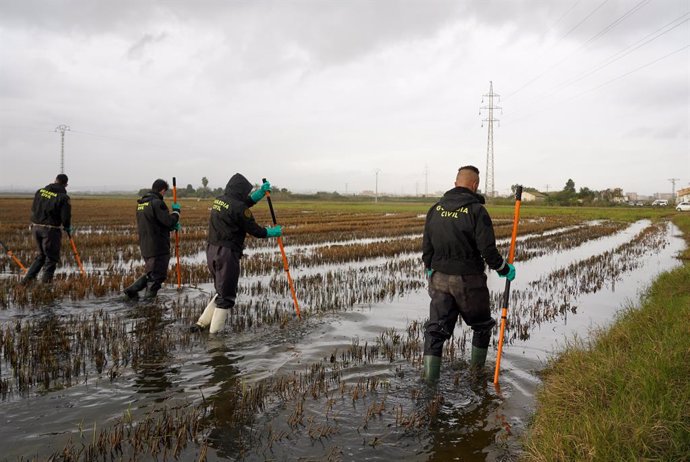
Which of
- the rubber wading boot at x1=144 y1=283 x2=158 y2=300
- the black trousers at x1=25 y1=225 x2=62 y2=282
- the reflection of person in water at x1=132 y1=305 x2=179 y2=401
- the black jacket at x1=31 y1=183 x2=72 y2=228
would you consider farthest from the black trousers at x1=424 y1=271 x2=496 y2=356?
the black trousers at x1=25 y1=225 x2=62 y2=282

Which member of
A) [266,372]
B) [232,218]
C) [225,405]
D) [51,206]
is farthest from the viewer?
[51,206]

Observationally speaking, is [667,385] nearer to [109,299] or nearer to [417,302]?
[417,302]

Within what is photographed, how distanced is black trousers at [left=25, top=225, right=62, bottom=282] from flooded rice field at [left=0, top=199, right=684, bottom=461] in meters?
0.43

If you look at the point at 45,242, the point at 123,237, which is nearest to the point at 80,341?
the point at 45,242

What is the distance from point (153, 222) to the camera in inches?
321

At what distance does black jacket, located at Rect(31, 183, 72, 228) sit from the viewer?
29.9ft

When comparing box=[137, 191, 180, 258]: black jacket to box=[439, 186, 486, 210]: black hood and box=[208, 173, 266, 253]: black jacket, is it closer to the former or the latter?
box=[208, 173, 266, 253]: black jacket

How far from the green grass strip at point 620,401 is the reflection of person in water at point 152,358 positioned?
3.45 m

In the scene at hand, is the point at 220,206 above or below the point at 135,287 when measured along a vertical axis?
above

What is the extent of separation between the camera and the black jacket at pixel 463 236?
461 centimetres

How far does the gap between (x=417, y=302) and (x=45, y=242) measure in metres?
7.41

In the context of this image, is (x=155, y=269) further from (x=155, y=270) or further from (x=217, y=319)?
(x=217, y=319)

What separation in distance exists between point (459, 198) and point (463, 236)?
1.29ft

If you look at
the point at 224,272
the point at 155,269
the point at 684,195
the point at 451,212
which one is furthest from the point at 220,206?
the point at 684,195
